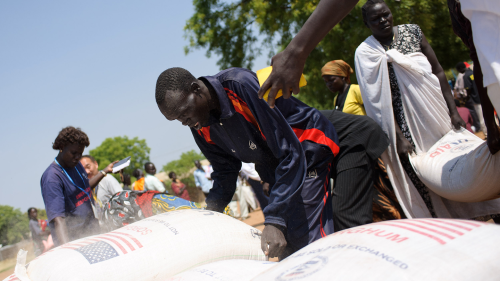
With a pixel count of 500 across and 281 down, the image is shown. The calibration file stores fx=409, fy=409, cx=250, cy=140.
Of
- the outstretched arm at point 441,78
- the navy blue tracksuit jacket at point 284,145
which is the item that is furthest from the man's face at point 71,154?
the outstretched arm at point 441,78

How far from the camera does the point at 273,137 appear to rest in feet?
6.23

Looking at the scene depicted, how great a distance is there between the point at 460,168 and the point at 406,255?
1.29 meters

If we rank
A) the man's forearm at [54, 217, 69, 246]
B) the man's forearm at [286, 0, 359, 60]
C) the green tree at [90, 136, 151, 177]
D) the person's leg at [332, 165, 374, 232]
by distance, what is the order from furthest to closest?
the green tree at [90, 136, 151, 177] → the man's forearm at [54, 217, 69, 246] → the person's leg at [332, 165, 374, 232] → the man's forearm at [286, 0, 359, 60]

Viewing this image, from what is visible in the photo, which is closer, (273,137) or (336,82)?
(273,137)

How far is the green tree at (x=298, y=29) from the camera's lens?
8766 millimetres

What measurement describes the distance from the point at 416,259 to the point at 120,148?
27.6 meters

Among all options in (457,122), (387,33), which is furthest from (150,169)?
(457,122)

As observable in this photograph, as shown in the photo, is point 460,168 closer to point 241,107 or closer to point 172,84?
point 241,107

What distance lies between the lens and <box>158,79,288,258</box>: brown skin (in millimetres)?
1797

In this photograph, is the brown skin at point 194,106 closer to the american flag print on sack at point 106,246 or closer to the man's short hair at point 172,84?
the man's short hair at point 172,84

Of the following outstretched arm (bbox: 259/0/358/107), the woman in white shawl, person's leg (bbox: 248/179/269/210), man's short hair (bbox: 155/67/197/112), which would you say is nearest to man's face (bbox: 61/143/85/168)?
man's short hair (bbox: 155/67/197/112)

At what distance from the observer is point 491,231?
110 centimetres

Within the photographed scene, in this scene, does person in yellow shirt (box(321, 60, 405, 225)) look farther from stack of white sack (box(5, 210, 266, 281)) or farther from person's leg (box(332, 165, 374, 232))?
stack of white sack (box(5, 210, 266, 281))

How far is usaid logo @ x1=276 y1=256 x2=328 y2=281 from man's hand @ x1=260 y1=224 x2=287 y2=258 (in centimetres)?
61
